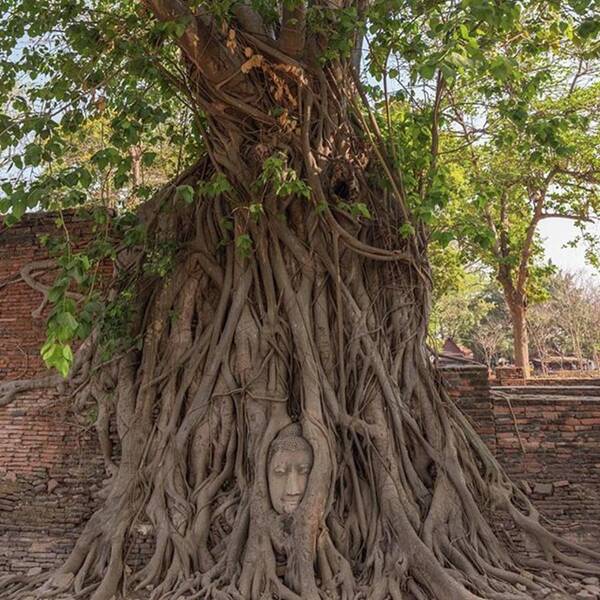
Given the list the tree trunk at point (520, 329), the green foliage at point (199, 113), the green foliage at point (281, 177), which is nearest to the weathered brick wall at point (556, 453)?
the green foliage at point (199, 113)

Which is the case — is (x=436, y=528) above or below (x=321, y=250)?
below

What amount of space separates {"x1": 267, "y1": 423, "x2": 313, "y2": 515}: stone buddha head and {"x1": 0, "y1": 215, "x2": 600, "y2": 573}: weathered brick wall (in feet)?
5.38

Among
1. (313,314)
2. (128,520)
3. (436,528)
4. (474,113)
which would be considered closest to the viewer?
(436,528)

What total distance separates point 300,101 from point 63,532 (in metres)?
3.66

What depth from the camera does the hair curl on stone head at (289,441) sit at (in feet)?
11.5

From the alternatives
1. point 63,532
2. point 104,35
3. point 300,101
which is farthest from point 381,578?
point 104,35

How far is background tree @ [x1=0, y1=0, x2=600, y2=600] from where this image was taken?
322 centimetres

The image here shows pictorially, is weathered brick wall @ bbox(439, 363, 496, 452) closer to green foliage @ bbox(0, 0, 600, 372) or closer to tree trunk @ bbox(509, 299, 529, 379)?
green foliage @ bbox(0, 0, 600, 372)

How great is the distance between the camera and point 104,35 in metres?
3.65

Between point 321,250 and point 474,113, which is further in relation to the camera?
point 474,113

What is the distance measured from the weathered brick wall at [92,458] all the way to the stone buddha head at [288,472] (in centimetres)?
164

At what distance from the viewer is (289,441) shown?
352 cm

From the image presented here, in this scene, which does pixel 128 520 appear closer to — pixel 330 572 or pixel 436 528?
pixel 330 572

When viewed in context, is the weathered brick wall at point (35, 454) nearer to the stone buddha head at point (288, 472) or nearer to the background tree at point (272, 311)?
the background tree at point (272, 311)
